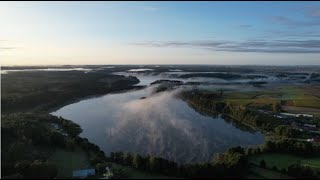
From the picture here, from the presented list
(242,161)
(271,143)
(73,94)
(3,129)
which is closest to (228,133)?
(271,143)

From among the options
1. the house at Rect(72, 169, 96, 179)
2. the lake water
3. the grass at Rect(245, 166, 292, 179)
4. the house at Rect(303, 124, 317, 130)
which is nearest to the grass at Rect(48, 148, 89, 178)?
the house at Rect(72, 169, 96, 179)

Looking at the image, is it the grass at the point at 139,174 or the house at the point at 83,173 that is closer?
the grass at the point at 139,174

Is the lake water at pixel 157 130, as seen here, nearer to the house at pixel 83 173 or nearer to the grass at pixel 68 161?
the grass at pixel 68 161

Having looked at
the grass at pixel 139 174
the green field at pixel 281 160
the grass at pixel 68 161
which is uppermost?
the grass at pixel 139 174

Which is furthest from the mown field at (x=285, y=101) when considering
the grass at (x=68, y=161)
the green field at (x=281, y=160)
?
the grass at (x=68, y=161)

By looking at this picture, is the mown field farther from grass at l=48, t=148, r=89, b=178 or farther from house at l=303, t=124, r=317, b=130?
grass at l=48, t=148, r=89, b=178

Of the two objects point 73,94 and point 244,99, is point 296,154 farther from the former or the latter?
point 73,94

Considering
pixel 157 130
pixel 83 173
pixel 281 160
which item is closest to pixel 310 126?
pixel 281 160
